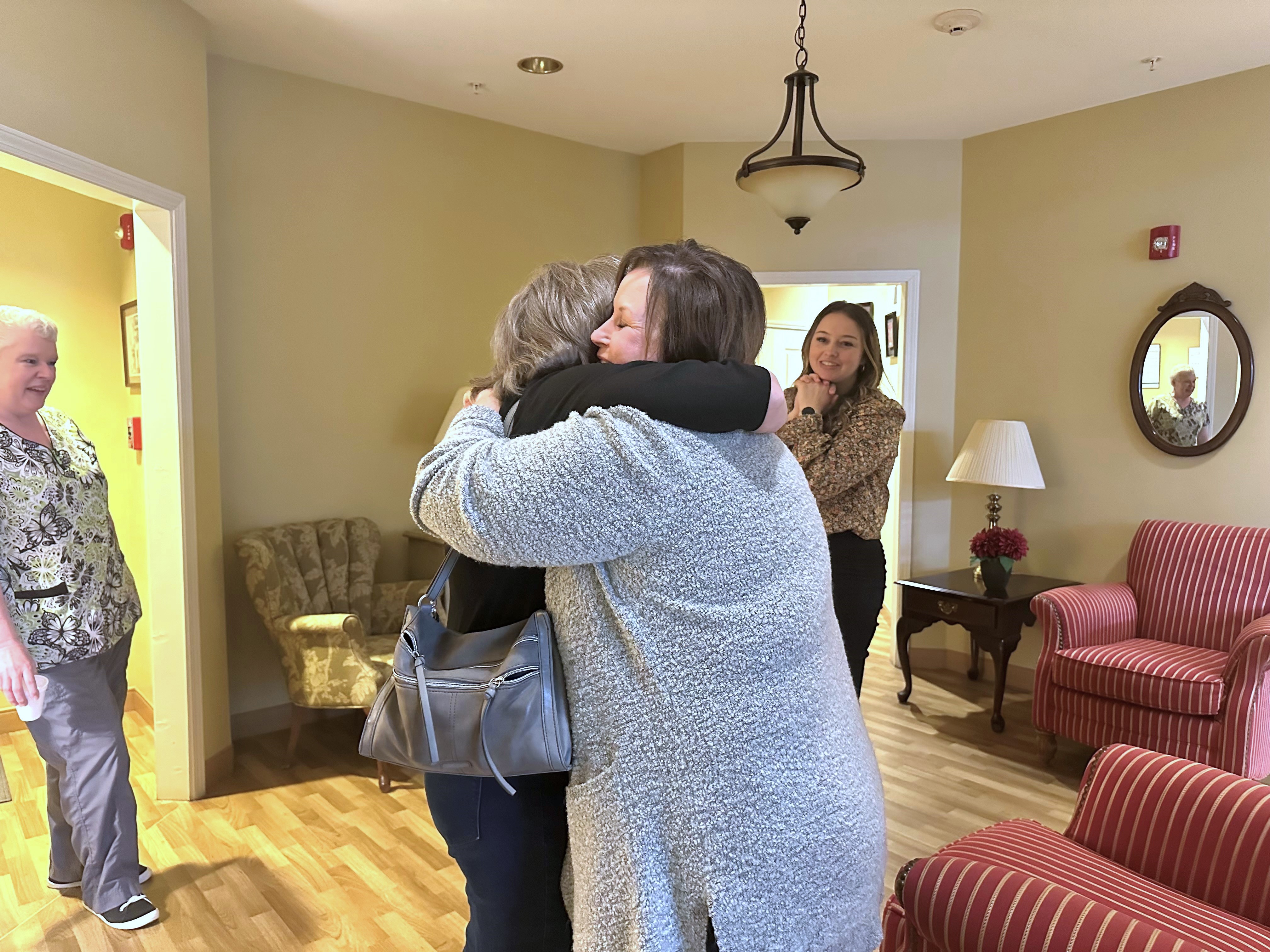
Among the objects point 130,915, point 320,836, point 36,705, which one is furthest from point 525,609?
point 320,836

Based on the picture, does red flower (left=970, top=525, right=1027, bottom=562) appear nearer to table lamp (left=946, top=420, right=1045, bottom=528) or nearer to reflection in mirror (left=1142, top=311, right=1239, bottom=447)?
table lamp (left=946, top=420, right=1045, bottom=528)

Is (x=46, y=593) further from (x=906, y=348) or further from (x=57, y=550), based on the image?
(x=906, y=348)

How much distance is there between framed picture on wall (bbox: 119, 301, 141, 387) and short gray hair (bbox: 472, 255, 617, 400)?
116 inches

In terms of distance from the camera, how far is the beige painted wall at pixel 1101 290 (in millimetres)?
3617

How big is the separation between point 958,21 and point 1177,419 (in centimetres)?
194

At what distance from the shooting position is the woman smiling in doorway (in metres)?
2.60

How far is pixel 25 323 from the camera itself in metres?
2.22

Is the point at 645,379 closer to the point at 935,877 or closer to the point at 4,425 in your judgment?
the point at 935,877

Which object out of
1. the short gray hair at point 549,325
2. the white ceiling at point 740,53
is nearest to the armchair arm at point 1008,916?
the short gray hair at point 549,325

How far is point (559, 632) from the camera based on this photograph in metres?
1.09

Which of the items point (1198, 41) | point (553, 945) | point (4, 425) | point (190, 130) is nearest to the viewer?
point (553, 945)

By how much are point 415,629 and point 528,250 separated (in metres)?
3.60

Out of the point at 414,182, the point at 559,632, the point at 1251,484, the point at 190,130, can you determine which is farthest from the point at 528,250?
the point at 559,632

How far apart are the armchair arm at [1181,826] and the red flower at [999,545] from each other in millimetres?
2137
